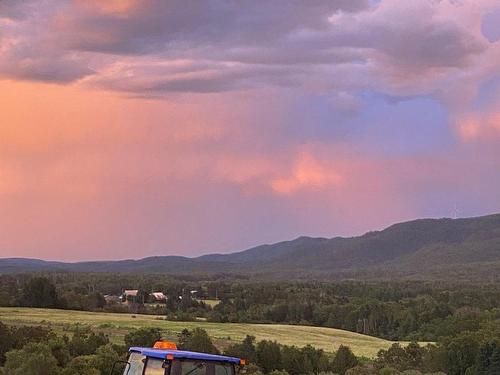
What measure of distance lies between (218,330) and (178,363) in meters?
65.9

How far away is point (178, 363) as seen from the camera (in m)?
16.9

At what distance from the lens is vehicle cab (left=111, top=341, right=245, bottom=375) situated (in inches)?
666

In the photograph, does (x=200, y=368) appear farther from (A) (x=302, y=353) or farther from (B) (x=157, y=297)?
(B) (x=157, y=297)

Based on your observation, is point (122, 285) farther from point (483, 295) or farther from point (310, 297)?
point (483, 295)

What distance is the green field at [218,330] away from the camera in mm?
74062

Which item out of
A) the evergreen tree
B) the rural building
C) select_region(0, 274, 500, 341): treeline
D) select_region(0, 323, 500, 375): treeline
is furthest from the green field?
the rural building

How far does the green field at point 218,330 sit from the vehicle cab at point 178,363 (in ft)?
160

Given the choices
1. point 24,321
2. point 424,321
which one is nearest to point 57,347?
point 24,321

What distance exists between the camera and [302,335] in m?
85.4

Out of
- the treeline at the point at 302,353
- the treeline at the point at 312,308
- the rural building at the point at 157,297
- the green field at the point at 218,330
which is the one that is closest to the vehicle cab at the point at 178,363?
the treeline at the point at 302,353

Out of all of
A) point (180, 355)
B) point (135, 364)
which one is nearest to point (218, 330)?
point (135, 364)

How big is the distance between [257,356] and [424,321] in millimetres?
52020

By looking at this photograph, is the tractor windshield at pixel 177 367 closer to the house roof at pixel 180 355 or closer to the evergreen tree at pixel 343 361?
the house roof at pixel 180 355

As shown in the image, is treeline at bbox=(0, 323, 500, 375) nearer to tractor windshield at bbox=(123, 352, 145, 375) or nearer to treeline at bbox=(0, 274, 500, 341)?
treeline at bbox=(0, 274, 500, 341)
